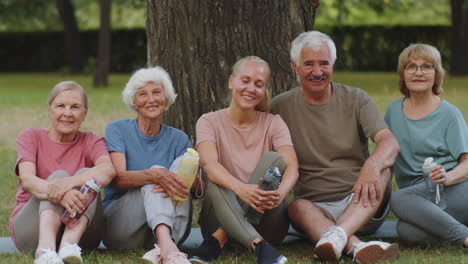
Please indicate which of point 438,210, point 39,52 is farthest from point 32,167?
point 39,52

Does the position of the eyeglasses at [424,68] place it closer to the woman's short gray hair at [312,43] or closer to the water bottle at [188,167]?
the woman's short gray hair at [312,43]

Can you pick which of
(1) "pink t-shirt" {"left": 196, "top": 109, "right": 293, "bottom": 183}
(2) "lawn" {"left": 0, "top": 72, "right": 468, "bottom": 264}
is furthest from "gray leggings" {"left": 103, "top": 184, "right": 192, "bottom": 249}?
(1) "pink t-shirt" {"left": 196, "top": 109, "right": 293, "bottom": 183}

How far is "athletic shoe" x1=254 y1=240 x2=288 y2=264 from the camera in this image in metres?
4.06

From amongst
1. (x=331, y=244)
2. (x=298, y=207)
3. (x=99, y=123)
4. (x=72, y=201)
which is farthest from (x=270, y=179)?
(x=99, y=123)

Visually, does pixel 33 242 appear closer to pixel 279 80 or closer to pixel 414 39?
pixel 279 80

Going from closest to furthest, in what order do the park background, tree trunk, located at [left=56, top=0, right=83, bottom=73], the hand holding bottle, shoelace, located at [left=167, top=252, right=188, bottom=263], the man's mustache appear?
shoelace, located at [left=167, top=252, right=188, bottom=263] < the hand holding bottle < the man's mustache < the park background < tree trunk, located at [left=56, top=0, right=83, bottom=73]

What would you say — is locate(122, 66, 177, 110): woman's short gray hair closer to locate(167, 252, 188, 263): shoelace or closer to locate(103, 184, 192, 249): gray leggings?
locate(103, 184, 192, 249): gray leggings

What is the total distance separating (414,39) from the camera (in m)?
27.2

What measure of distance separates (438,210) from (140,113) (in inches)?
76.5

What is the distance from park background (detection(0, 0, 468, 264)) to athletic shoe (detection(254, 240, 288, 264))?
17.0 feet

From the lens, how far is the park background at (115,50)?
14.1m

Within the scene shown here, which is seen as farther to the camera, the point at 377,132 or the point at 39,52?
the point at 39,52

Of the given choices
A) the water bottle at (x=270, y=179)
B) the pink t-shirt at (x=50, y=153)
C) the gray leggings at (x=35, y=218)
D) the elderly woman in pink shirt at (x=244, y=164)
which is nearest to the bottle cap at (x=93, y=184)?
the gray leggings at (x=35, y=218)

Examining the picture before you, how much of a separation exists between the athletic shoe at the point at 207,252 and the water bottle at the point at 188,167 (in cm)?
31
